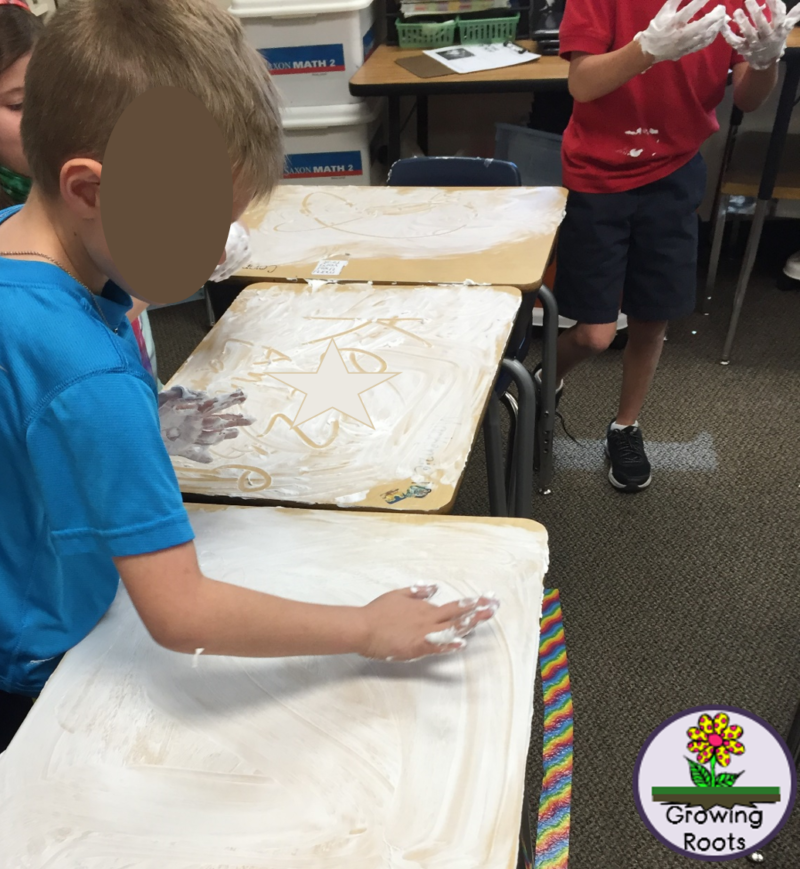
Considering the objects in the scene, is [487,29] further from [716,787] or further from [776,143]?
[716,787]

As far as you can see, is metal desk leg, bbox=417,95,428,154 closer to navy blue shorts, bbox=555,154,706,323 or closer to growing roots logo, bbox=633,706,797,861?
navy blue shorts, bbox=555,154,706,323

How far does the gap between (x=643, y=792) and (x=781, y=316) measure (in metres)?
1.83

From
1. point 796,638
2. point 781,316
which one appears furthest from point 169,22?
point 781,316

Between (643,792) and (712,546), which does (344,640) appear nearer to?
(643,792)

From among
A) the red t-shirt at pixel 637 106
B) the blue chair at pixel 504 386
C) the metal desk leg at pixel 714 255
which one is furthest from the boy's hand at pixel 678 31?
the metal desk leg at pixel 714 255

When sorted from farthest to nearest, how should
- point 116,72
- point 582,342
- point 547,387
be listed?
point 582,342 < point 547,387 < point 116,72

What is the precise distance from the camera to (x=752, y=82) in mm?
1514

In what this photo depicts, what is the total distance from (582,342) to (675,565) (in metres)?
0.56

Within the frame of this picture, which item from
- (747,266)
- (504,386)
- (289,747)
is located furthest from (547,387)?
(289,747)

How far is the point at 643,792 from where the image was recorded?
1233 mm

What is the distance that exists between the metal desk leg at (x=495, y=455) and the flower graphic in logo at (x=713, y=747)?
1.70 feet

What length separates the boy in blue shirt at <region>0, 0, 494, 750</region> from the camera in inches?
20.9

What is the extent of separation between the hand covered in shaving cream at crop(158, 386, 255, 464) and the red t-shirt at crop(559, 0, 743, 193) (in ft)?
3.12

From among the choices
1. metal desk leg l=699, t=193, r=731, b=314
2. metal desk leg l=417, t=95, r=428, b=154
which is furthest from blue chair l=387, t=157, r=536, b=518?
metal desk leg l=417, t=95, r=428, b=154
